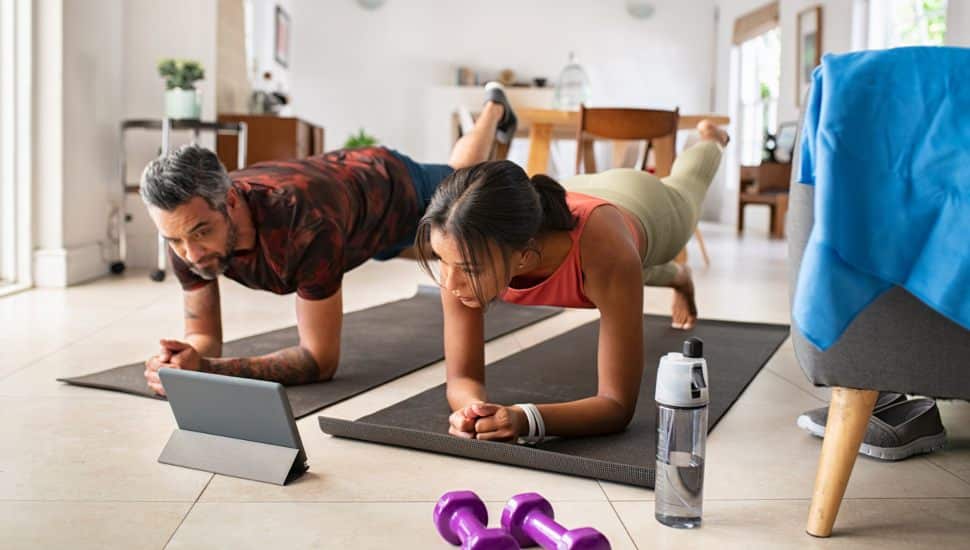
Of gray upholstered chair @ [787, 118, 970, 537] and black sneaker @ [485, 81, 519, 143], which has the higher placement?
black sneaker @ [485, 81, 519, 143]

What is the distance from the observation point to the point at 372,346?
9.75ft

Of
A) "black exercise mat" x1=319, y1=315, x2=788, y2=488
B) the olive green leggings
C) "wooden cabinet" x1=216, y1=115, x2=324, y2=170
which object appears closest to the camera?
"black exercise mat" x1=319, y1=315, x2=788, y2=488

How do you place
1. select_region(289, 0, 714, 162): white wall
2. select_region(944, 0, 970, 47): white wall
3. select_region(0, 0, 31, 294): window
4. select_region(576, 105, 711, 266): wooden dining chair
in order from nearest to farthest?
select_region(0, 0, 31, 294): window
select_region(576, 105, 711, 266): wooden dining chair
select_region(944, 0, 970, 47): white wall
select_region(289, 0, 714, 162): white wall

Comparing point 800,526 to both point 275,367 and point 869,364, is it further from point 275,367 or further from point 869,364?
point 275,367

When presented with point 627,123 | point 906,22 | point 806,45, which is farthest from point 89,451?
point 806,45

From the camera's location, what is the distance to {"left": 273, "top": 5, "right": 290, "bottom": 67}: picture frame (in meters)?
9.95

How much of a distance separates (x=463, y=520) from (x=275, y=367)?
43.7 inches

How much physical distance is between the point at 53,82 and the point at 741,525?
391cm

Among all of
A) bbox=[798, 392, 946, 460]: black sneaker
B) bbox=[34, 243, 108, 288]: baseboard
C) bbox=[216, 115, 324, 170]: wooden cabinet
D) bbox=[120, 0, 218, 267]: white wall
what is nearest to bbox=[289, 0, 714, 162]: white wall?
bbox=[216, 115, 324, 170]: wooden cabinet

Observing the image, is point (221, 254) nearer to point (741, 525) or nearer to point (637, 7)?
point (741, 525)

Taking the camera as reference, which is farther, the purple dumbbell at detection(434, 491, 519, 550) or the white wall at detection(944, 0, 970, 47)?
the white wall at detection(944, 0, 970, 47)

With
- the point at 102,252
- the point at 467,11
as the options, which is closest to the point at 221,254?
the point at 102,252

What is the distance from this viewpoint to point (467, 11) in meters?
11.7

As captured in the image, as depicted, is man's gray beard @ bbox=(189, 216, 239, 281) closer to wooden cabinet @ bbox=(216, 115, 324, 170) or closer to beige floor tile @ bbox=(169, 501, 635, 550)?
beige floor tile @ bbox=(169, 501, 635, 550)
